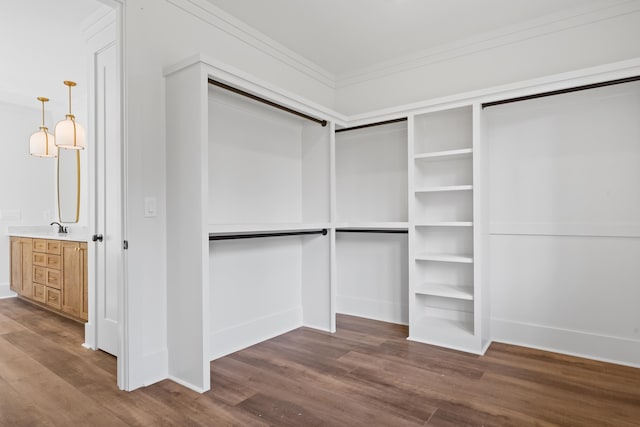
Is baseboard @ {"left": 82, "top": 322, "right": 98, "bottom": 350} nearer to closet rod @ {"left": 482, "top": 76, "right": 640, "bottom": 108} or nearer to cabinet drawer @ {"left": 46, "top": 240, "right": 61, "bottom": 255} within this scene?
cabinet drawer @ {"left": 46, "top": 240, "right": 61, "bottom": 255}

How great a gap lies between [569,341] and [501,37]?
246 cm

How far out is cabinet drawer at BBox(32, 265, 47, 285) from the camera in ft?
13.7

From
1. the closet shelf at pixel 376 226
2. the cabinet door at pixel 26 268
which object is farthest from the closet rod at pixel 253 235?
the cabinet door at pixel 26 268

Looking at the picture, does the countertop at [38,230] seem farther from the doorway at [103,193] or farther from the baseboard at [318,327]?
the baseboard at [318,327]

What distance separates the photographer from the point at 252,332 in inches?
118

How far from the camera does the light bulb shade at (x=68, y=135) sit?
3854 millimetres

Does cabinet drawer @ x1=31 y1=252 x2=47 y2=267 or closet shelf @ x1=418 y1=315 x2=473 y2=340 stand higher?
cabinet drawer @ x1=31 y1=252 x2=47 y2=267

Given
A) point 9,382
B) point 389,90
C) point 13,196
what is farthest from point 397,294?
point 13,196

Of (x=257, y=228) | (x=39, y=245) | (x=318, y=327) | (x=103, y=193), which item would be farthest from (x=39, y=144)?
(x=318, y=327)

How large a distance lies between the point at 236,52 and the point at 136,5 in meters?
0.85

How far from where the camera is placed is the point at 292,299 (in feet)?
11.3

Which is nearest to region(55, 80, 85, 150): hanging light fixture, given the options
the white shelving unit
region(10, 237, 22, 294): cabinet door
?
region(10, 237, 22, 294): cabinet door

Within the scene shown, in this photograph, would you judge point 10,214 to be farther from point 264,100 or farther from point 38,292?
point 264,100

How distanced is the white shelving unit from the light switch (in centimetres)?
197
